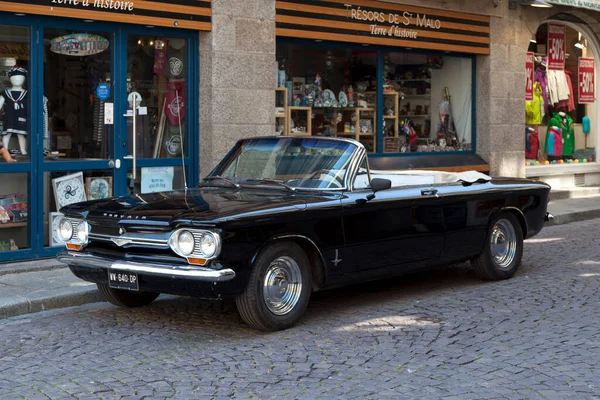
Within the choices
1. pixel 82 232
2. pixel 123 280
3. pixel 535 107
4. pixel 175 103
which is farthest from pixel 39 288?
pixel 535 107

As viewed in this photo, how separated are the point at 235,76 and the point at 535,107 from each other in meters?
8.42

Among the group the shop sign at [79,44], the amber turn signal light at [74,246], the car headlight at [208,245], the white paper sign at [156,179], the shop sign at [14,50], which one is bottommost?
the amber turn signal light at [74,246]

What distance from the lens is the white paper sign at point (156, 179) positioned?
11656 millimetres

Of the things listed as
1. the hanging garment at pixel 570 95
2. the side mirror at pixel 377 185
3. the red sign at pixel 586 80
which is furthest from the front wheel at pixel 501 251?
the red sign at pixel 586 80

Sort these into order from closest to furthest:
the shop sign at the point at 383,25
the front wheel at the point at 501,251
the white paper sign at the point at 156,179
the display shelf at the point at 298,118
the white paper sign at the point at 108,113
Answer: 1. the front wheel at the point at 501,251
2. the white paper sign at the point at 108,113
3. the white paper sign at the point at 156,179
4. the shop sign at the point at 383,25
5. the display shelf at the point at 298,118

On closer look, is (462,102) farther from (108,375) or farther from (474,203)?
(108,375)

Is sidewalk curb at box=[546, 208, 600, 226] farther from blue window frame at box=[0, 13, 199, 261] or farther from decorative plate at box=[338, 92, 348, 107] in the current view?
blue window frame at box=[0, 13, 199, 261]

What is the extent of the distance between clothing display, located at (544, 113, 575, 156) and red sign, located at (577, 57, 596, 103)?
66cm

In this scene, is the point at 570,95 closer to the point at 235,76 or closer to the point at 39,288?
the point at 235,76

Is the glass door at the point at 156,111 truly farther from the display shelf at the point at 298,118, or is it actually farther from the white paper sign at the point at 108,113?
the display shelf at the point at 298,118

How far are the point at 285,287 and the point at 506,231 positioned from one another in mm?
3374

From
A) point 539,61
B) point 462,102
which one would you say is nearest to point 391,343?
point 462,102

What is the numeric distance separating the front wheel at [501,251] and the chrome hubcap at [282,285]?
2770 millimetres

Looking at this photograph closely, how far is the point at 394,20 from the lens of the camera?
1495cm
